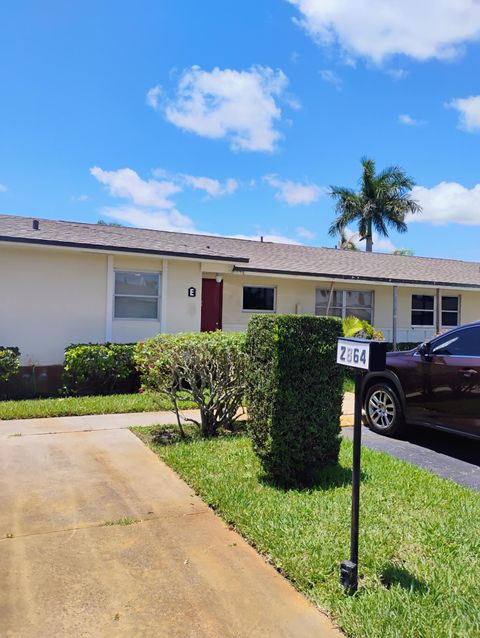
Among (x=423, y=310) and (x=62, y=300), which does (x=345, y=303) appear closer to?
(x=423, y=310)

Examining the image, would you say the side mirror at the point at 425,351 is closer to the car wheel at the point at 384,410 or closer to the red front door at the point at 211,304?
the car wheel at the point at 384,410

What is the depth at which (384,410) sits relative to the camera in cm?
711

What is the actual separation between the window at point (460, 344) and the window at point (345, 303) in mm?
9424

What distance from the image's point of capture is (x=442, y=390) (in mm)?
6090

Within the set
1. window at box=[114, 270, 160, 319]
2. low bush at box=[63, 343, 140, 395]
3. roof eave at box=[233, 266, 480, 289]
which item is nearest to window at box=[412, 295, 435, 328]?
roof eave at box=[233, 266, 480, 289]

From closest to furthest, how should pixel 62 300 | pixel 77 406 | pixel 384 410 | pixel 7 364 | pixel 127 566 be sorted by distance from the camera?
1. pixel 127 566
2. pixel 384 410
3. pixel 77 406
4. pixel 7 364
5. pixel 62 300

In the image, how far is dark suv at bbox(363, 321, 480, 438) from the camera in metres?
5.77

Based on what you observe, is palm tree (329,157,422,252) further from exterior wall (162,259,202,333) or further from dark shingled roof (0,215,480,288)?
exterior wall (162,259,202,333)

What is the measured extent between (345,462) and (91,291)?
24.5ft

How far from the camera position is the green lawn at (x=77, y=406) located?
7.88 m

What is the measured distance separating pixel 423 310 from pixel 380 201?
1981 cm

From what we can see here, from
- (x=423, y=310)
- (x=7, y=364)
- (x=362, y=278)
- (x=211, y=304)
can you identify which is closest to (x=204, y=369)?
(x=7, y=364)

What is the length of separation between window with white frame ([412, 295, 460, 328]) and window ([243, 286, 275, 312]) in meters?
5.85

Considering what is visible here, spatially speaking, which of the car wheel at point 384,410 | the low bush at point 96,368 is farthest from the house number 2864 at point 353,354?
the low bush at point 96,368
